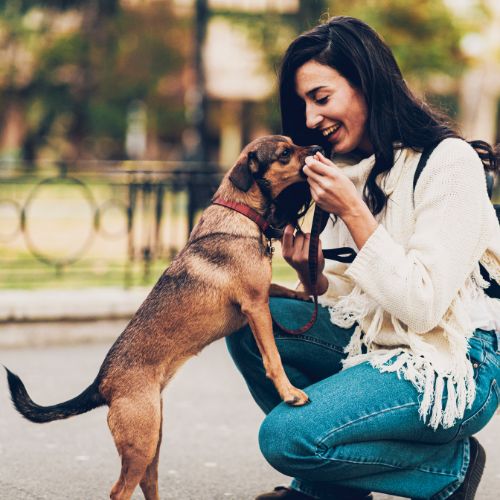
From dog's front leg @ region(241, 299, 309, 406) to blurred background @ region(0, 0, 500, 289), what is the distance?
1.15m

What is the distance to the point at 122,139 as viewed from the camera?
1212 inches

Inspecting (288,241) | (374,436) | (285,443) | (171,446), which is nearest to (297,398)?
(285,443)

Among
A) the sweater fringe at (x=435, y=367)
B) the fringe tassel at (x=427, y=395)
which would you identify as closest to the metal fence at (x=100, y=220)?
the sweater fringe at (x=435, y=367)

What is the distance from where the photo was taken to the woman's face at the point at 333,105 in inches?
131

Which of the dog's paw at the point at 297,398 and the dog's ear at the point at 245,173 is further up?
the dog's ear at the point at 245,173

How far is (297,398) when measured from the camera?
322 cm

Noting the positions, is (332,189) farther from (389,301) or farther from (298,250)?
(298,250)

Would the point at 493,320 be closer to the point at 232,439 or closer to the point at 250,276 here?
the point at 250,276

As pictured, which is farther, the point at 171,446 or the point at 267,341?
the point at 171,446

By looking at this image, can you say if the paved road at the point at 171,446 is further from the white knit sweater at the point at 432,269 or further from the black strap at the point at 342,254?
the black strap at the point at 342,254

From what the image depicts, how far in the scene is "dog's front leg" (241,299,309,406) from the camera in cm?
335

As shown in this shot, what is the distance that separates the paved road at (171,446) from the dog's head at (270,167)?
4.45 ft

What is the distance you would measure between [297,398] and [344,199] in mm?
725

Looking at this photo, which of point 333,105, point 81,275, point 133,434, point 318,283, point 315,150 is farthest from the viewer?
point 81,275
